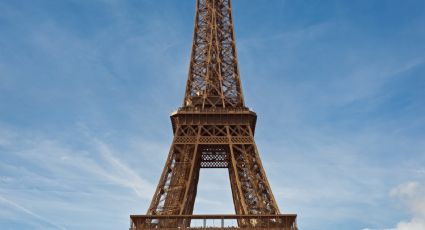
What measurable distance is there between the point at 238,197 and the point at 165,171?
7.42m

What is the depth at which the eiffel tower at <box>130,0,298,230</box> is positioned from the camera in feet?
144

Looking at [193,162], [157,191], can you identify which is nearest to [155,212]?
[157,191]

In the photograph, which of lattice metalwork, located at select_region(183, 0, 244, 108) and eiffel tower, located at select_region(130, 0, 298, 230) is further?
lattice metalwork, located at select_region(183, 0, 244, 108)

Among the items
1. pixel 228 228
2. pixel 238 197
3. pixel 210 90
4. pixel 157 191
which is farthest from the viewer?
pixel 210 90

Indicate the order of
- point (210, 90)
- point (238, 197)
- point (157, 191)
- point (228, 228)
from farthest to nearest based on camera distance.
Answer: point (210, 90)
point (238, 197)
point (157, 191)
point (228, 228)

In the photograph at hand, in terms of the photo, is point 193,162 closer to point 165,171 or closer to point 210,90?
point 165,171

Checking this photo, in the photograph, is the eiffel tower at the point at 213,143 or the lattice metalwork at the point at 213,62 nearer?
the eiffel tower at the point at 213,143

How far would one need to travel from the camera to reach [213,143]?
49.6m

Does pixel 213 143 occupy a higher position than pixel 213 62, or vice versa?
pixel 213 62

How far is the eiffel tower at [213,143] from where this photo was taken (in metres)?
44.0

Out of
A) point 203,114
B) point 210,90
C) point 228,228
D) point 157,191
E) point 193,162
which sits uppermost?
point 210,90

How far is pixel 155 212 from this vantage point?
147ft

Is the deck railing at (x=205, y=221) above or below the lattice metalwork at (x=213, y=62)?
below

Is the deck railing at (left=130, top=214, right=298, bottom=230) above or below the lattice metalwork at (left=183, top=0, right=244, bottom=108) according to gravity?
below
